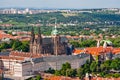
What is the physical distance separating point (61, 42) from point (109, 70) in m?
14.9

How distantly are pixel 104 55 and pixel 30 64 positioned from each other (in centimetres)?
1998

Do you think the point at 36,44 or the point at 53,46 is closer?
the point at 36,44

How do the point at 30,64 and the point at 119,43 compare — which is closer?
the point at 30,64

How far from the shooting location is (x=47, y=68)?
7656cm

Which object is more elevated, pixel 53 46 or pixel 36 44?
pixel 36 44

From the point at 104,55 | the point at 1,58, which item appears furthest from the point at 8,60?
the point at 104,55

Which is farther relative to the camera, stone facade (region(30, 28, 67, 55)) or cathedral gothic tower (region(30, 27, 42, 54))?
stone facade (region(30, 28, 67, 55))

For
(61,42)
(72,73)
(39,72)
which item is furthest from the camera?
(61,42)

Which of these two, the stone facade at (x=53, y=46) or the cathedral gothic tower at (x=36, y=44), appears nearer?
the cathedral gothic tower at (x=36, y=44)

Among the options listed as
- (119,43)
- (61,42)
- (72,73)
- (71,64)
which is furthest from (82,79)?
(119,43)

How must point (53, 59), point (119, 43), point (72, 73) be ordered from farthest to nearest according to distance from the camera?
point (119, 43)
point (53, 59)
point (72, 73)

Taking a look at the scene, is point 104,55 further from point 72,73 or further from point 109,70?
point 72,73

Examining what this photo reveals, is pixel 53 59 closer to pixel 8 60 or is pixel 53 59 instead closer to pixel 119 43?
pixel 8 60

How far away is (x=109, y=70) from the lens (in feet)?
245
